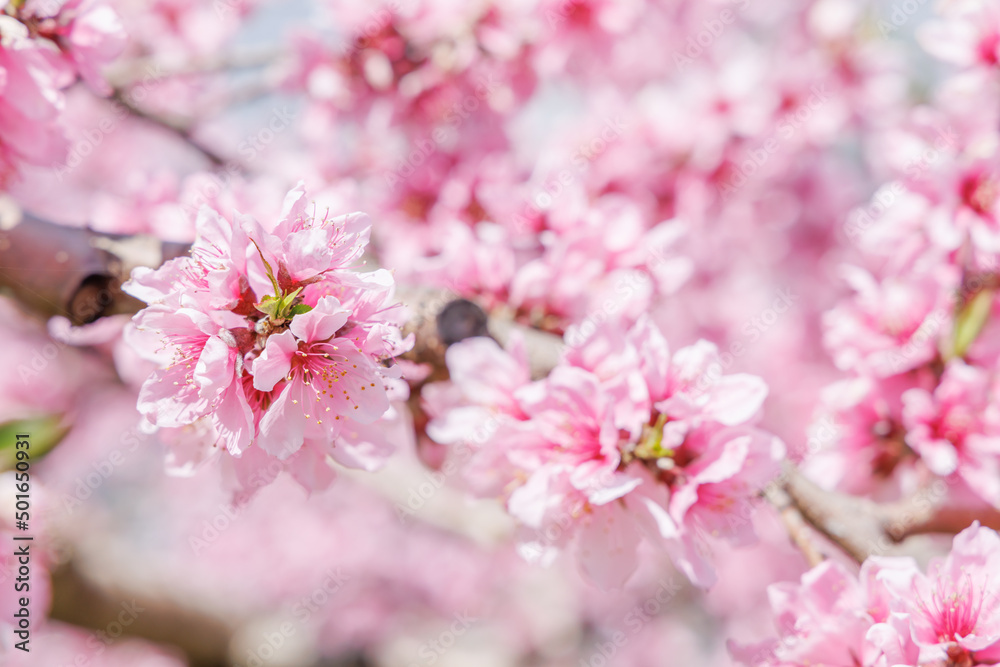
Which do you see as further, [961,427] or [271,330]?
[961,427]

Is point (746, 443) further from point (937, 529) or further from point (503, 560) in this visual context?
point (503, 560)

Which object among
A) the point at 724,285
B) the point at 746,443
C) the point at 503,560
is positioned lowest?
the point at 503,560

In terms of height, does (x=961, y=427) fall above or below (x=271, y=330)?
below

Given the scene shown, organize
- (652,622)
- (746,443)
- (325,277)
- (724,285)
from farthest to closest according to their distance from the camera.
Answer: (652,622)
(724,285)
(746,443)
(325,277)

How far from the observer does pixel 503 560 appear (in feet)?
13.6

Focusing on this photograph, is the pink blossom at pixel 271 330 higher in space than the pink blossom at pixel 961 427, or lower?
higher

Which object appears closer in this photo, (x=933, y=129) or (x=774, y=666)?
(x=774, y=666)

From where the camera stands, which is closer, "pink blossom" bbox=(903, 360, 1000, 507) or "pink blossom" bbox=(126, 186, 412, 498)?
"pink blossom" bbox=(126, 186, 412, 498)

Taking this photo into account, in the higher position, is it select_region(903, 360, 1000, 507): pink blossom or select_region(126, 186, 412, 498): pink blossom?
select_region(126, 186, 412, 498): pink blossom

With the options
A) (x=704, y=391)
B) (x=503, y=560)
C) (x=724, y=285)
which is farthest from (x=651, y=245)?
(x=503, y=560)

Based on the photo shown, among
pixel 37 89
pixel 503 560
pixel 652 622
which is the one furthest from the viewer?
pixel 652 622

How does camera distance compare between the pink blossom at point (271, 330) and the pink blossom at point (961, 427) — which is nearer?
the pink blossom at point (271, 330)

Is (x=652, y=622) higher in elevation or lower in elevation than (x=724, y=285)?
lower

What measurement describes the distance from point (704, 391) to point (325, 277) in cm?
57
